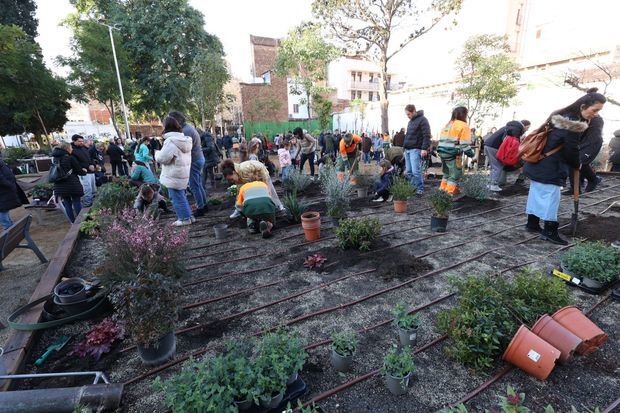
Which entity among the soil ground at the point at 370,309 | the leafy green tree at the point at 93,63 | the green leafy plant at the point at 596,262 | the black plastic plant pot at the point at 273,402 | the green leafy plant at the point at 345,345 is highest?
the leafy green tree at the point at 93,63

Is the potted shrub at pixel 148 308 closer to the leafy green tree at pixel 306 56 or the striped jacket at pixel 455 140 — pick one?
the striped jacket at pixel 455 140

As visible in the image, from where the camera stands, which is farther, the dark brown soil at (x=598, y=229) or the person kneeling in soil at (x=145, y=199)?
the person kneeling in soil at (x=145, y=199)

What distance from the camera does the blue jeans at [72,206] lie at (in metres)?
5.93

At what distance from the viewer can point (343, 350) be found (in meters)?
2.08

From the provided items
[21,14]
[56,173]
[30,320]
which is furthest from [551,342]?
[21,14]

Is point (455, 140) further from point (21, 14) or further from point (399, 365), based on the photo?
point (21, 14)

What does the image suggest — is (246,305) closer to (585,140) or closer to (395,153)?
(395,153)

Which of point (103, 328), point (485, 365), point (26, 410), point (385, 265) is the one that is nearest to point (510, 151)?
point (385, 265)

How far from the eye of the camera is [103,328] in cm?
257

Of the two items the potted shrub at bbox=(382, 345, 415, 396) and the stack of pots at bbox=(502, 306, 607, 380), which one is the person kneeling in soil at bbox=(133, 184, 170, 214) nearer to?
the potted shrub at bbox=(382, 345, 415, 396)

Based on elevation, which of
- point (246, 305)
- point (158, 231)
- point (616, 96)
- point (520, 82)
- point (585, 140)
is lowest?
point (246, 305)

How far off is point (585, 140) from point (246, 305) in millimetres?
6806

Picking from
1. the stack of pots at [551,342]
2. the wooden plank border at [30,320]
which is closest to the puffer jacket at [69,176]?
the wooden plank border at [30,320]

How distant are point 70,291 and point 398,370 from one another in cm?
310
